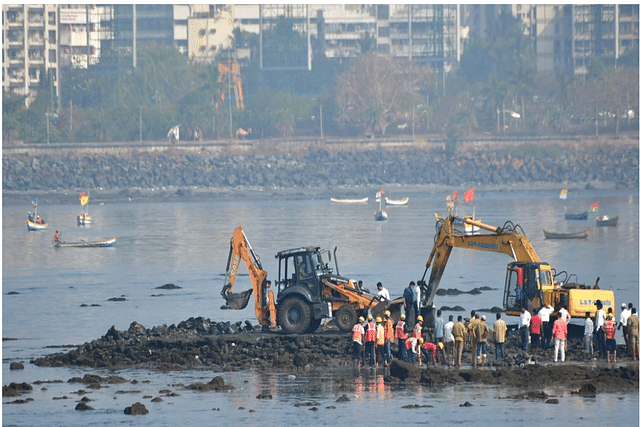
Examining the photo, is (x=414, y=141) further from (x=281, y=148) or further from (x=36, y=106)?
(x=36, y=106)

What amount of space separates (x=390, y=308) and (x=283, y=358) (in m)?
3.60

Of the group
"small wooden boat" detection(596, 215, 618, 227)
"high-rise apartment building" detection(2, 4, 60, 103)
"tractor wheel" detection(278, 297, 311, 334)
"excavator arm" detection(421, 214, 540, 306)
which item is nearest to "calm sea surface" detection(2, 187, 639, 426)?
"small wooden boat" detection(596, 215, 618, 227)

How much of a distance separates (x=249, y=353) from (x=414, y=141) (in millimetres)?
147320

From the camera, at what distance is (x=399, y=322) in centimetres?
3541

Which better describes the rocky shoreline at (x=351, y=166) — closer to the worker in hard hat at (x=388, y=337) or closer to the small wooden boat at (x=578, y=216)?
the small wooden boat at (x=578, y=216)

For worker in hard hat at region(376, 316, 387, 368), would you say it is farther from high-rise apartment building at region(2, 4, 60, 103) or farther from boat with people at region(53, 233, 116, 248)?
high-rise apartment building at region(2, 4, 60, 103)

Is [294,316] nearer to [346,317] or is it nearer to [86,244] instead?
[346,317]

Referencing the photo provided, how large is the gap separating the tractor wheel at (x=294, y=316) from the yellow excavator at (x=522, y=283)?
11.3ft

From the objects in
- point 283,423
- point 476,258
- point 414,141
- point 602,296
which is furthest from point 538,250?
point 414,141

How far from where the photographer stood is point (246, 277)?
2896 inches

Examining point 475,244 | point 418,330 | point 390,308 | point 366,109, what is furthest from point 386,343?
point 366,109

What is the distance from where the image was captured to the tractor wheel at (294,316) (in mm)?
38812

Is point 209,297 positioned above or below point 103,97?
below

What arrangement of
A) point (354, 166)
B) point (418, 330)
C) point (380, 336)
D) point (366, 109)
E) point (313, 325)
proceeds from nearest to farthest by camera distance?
1. point (418, 330)
2. point (380, 336)
3. point (313, 325)
4. point (354, 166)
5. point (366, 109)
